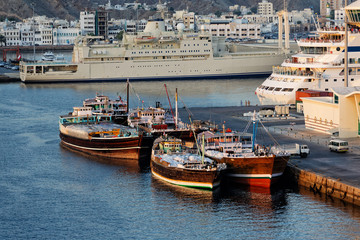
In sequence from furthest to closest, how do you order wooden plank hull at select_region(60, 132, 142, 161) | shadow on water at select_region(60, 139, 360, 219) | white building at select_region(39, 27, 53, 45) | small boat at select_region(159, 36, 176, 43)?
white building at select_region(39, 27, 53, 45)
small boat at select_region(159, 36, 176, 43)
wooden plank hull at select_region(60, 132, 142, 161)
shadow on water at select_region(60, 139, 360, 219)

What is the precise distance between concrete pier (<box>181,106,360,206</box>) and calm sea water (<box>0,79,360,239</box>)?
0.56 m

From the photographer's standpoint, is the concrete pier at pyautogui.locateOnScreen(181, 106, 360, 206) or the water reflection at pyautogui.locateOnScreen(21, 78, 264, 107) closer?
the concrete pier at pyautogui.locateOnScreen(181, 106, 360, 206)

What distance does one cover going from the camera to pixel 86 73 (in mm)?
94750

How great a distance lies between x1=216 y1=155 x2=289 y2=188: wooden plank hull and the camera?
33.8m

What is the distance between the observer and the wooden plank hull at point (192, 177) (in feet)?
110

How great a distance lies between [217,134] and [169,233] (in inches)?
402

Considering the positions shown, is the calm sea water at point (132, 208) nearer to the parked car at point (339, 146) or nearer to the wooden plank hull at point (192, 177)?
the wooden plank hull at point (192, 177)

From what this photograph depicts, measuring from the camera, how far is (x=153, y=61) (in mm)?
95562

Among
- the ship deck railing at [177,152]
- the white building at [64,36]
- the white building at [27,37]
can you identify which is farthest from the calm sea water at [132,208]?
the white building at [27,37]

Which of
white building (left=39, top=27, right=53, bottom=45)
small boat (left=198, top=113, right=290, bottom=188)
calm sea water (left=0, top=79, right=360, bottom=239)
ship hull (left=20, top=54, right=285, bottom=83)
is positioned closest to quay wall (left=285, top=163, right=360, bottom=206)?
calm sea water (left=0, top=79, right=360, bottom=239)

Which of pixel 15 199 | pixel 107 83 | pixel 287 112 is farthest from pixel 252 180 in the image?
pixel 107 83

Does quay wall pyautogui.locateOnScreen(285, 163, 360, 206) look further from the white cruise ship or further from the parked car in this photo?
the white cruise ship

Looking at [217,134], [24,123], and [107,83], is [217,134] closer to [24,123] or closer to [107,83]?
[24,123]

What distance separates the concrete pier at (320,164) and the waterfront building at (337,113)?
503 mm
